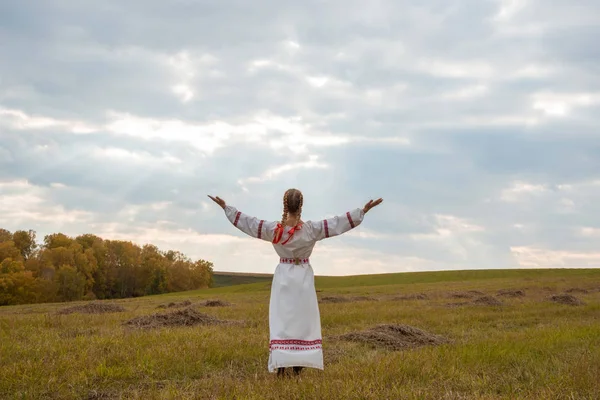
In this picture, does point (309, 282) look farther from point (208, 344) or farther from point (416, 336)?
point (416, 336)

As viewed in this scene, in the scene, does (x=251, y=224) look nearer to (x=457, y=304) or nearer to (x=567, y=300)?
(x=457, y=304)

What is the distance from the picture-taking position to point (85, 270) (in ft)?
241

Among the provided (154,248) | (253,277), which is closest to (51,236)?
(154,248)

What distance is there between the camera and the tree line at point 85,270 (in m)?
64.2

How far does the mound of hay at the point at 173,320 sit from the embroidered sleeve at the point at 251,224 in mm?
5949

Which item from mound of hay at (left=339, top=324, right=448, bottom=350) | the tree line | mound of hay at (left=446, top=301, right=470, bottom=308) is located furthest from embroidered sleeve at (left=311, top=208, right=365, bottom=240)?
the tree line

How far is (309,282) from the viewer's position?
7992mm

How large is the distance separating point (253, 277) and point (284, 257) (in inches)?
4216

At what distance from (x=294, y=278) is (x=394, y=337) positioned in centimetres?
444

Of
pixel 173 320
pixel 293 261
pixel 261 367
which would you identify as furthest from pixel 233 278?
pixel 293 261

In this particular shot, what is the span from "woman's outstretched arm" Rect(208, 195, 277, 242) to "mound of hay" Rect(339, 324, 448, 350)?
4100 millimetres

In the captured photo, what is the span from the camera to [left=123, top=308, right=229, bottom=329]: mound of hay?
13.6 metres

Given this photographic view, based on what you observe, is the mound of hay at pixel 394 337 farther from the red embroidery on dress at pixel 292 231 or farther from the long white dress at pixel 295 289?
the red embroidery on dress at pixel 292 231

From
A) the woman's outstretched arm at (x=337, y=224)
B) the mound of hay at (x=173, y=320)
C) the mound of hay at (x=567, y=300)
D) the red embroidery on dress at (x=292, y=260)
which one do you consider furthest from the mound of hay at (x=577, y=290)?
the red embroidery on dress at (x=292, y=260)
